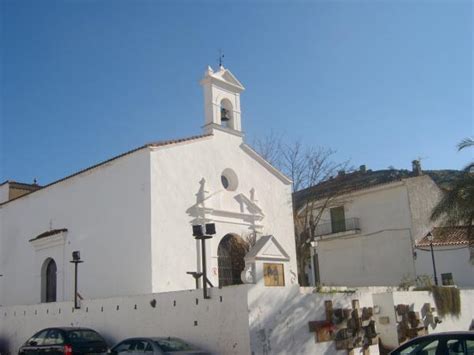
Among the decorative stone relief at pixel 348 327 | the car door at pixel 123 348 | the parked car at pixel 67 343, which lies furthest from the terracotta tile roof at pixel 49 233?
the decorative stone relief at pixel 348 327

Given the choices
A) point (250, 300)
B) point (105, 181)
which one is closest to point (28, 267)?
point (105, 181)

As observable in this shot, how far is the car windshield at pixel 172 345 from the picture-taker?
1207 cm

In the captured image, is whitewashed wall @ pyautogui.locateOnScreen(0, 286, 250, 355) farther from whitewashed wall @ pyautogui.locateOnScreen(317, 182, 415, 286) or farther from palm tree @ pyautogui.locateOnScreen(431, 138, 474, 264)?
whitewashed wall @ pyautogui.locateOnScreen(317, 182, 415, 286)

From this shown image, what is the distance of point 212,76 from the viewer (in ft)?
70.3

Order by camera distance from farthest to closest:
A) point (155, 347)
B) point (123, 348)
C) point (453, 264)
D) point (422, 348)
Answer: point (453, 264) → point (123, 348) → point (155, 347) → point (422, 348)

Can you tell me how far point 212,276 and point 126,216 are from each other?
3704 mm

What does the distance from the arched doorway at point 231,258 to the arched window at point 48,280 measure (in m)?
7.17

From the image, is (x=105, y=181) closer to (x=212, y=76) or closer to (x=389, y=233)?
(x=212, y=76)

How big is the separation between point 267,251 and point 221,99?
942 centimetres

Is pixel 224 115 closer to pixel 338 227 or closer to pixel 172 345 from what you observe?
pixel 172 345

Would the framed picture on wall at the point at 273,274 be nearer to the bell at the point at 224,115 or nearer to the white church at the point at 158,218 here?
the white church at the point at 158,218

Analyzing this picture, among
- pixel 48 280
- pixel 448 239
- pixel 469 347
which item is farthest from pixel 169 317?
pixel 448 239

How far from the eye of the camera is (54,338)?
562 inches

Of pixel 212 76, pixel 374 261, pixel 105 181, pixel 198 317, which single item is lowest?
pixel 198 317
